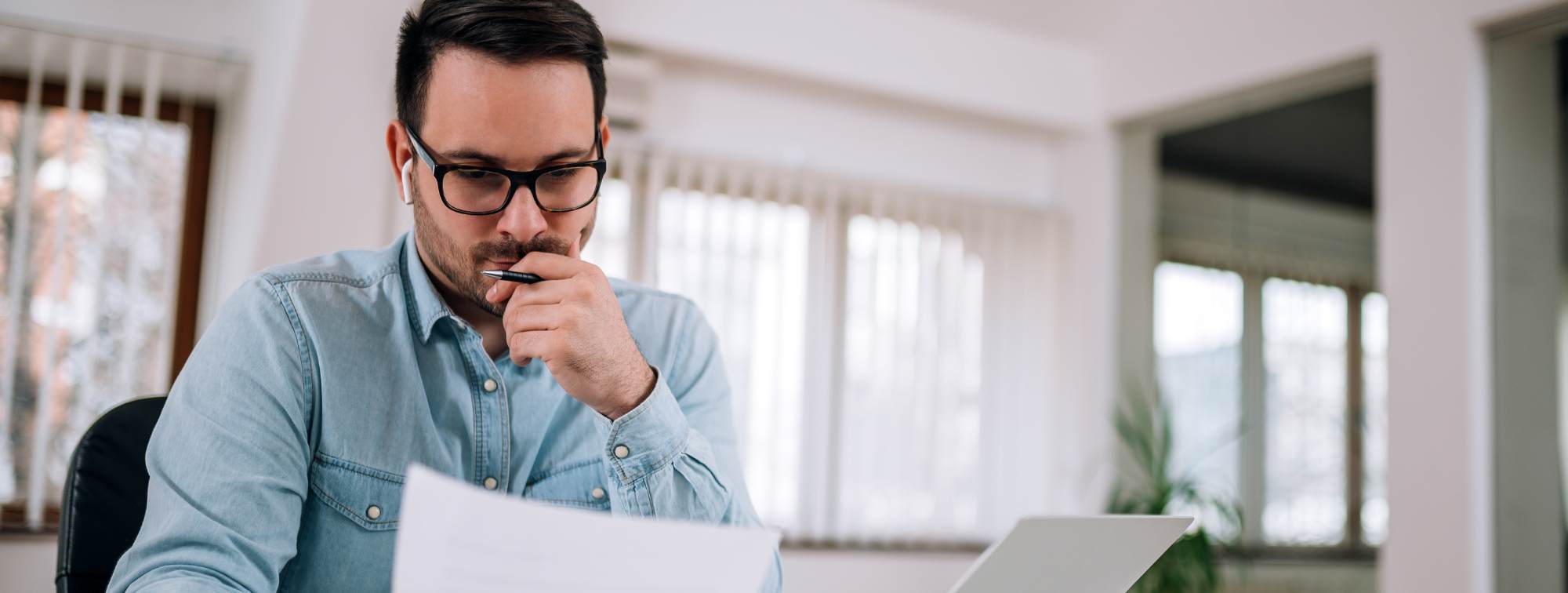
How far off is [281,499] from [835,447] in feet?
10.7

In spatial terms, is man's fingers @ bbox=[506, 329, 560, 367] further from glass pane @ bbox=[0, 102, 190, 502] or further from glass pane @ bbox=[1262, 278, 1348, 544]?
glass pane @ bbox=[1262, 278, 1348, 544]

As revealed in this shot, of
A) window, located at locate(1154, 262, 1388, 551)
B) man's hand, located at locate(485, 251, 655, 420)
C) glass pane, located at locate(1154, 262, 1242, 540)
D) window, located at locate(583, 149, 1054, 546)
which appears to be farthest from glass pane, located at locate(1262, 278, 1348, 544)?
man's hand, located at locate(485, 251, 655, 420)

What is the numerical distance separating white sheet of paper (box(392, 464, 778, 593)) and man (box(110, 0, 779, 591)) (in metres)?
0.31

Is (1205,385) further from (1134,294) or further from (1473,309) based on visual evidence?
(1473,309)

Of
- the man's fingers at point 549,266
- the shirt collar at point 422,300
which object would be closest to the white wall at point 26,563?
the shirt collar at point 422,300

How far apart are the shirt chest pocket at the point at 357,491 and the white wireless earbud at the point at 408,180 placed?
26 centimetres

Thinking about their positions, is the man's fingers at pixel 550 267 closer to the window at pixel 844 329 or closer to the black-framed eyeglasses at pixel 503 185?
the black-framed eyeglasses at pixel 503 185

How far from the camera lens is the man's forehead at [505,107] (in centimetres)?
107

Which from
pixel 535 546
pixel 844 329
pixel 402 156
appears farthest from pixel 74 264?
pixel 535 546

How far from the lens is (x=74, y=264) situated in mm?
3453

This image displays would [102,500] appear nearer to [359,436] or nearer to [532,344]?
[359,436]

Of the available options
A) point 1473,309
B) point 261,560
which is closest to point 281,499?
point 261,560

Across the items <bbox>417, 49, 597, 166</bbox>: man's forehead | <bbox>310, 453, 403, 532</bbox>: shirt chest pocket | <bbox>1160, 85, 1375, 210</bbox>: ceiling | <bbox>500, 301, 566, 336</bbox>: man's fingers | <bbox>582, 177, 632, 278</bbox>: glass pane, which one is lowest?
<bbox>310, 453, 403, 532</bbox>: shirt chest pocket

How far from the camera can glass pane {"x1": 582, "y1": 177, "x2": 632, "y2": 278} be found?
3789mm
